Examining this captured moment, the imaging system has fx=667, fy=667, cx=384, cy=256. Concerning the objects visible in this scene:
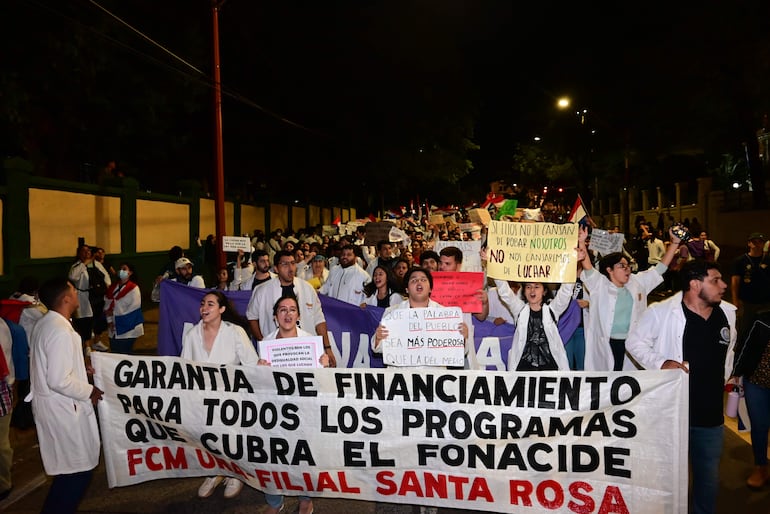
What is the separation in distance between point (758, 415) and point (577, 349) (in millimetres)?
2286

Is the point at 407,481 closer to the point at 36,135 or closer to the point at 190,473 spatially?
the point at 190,473

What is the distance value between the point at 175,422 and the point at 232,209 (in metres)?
21.6

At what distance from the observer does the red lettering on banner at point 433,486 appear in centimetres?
425

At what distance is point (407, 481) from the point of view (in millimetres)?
4363

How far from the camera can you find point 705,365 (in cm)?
425

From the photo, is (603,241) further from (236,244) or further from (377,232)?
(377,232)

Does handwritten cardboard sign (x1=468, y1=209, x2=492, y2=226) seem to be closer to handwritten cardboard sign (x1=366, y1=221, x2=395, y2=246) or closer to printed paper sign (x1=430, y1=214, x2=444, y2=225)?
handwritten cardboard sign (x1=366, y1=221, x2=395, y2=246)

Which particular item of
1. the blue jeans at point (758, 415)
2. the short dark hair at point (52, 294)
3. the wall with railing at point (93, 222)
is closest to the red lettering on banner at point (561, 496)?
the blue jeans at point (758, 415)

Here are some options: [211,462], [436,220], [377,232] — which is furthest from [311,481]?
[436,220]

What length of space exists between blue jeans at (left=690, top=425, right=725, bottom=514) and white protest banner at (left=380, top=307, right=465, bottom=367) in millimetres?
1619

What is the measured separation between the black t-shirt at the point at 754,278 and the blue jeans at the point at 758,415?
3.92 m

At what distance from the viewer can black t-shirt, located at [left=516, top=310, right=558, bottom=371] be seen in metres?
5.15

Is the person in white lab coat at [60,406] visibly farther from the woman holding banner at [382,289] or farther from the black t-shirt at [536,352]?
the woman holding banner at [382,289]

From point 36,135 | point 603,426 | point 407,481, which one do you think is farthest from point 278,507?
point 36,135
